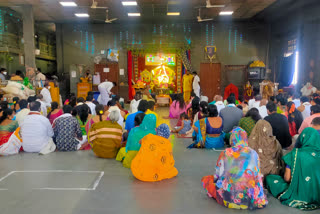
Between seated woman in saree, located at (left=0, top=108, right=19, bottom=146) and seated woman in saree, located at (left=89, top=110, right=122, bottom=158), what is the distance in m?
1.49

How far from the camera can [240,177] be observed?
2.71 metres

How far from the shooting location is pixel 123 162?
4.23m

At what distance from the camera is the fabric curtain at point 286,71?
35.8 ft

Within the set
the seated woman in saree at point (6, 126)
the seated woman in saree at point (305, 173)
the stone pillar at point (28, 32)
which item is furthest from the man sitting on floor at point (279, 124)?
the stone pillar at point (28, 32)

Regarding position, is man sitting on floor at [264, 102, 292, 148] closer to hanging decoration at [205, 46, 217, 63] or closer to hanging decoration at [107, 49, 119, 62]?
hanging decoration at [205, 46, 217, 63]

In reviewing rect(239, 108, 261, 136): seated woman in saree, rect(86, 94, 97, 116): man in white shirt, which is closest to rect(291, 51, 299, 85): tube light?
rect(239, 108, 261, 136): seated woman in saree

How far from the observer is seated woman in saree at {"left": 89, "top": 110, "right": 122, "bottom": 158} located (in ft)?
14.7

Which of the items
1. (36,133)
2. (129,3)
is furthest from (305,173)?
(129,3)

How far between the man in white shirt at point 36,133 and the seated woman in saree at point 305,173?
385 centimetres

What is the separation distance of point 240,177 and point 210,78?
430 inches

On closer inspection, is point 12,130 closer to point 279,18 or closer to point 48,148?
point 48,148

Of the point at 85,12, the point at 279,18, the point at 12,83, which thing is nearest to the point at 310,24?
the point at 279,18

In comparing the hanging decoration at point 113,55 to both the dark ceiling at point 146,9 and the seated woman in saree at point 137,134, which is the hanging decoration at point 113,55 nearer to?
the dark ceiling at point 146,9

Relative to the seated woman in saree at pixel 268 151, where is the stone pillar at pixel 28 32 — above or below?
above
